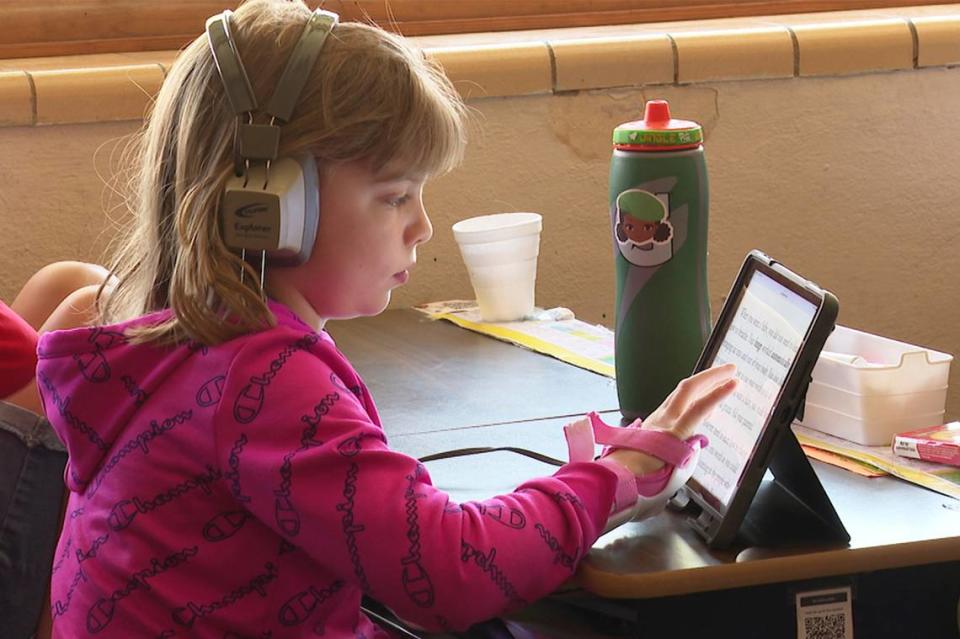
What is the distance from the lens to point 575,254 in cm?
245

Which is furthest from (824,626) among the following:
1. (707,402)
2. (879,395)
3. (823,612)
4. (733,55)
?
(733,55)

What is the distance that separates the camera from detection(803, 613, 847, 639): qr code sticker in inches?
41.3

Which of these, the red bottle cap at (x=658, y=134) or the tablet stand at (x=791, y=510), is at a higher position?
the red bottle cap at (x=658, y=134)

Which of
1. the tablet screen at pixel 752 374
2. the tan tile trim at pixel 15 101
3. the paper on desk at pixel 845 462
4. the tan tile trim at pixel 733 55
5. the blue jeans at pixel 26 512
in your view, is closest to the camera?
the tablet screen at pixel 752 374

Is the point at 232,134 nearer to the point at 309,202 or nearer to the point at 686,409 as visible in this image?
the point at 309,202

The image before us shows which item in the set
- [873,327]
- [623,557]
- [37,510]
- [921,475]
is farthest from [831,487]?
[873,327]

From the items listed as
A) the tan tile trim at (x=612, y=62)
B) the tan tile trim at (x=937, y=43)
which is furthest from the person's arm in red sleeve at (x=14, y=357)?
the tan tile trim at (x=937, y=43)

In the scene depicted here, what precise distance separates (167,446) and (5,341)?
575 millimetres

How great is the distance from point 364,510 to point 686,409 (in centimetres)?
30

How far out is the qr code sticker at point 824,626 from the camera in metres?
1.05

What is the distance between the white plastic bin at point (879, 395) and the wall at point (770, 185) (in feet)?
3.62

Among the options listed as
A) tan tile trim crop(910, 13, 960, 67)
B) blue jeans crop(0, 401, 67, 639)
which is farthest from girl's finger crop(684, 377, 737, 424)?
tan tile trim crop(910, 13, 960, 67)

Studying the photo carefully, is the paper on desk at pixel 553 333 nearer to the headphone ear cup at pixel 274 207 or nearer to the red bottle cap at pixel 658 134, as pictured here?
the red bottle cap at pixel 658 134

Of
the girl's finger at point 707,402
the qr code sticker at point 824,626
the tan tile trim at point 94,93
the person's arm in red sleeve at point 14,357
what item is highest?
the tan tile trim at point 94,93
